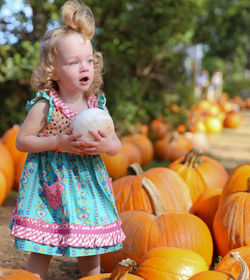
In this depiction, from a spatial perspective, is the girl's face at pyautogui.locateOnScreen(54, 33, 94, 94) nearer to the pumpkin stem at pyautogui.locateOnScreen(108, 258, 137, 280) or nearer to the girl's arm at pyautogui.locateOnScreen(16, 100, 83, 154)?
the girl's arm at pyautogui.locateOnScreen(16, 100, 83, 154)

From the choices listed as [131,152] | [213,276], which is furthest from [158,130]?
[213,276]

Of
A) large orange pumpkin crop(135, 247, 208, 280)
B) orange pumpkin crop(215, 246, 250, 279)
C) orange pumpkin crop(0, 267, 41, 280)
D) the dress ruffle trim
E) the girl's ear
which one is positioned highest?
the girl's ear

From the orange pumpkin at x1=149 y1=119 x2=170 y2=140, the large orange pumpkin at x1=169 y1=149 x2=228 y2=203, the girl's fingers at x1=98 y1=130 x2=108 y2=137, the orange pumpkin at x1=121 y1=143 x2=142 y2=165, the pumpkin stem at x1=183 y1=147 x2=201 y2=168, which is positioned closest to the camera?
the girl's fingers at x1=98 y1=130 x2=108 y2=137

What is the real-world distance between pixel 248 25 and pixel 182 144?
92.8 ft

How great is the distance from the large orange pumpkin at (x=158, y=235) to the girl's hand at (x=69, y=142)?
0.73 metres

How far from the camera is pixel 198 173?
4035 millimetres

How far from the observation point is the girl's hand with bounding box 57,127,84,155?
7.00 feet

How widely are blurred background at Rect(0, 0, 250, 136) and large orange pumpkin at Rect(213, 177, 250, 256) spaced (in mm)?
3934

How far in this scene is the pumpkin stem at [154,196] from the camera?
2.75m

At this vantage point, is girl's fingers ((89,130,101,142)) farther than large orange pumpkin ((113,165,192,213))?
No

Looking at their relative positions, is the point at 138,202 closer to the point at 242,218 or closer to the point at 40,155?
the point at 242,218

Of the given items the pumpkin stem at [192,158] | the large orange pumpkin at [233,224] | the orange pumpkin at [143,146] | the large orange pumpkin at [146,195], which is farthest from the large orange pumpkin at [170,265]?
the orange pumpkin at [143,146]

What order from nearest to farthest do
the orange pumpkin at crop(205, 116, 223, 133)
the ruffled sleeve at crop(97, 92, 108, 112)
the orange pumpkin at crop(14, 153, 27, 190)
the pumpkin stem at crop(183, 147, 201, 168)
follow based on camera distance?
the ruffled sleeve at crop(97, 92, 108, 112)
the pumpkin stem at crop(183, 147, 201, 168)
the orange pumpkin at crop(14, 153, 27, 190)
the orange pumpkin at crop(205, 116, 223, 133)

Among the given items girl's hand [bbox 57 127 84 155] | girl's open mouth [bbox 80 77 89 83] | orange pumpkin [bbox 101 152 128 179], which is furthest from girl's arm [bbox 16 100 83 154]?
orange pumpkin [bbox 101 152 128 179]
